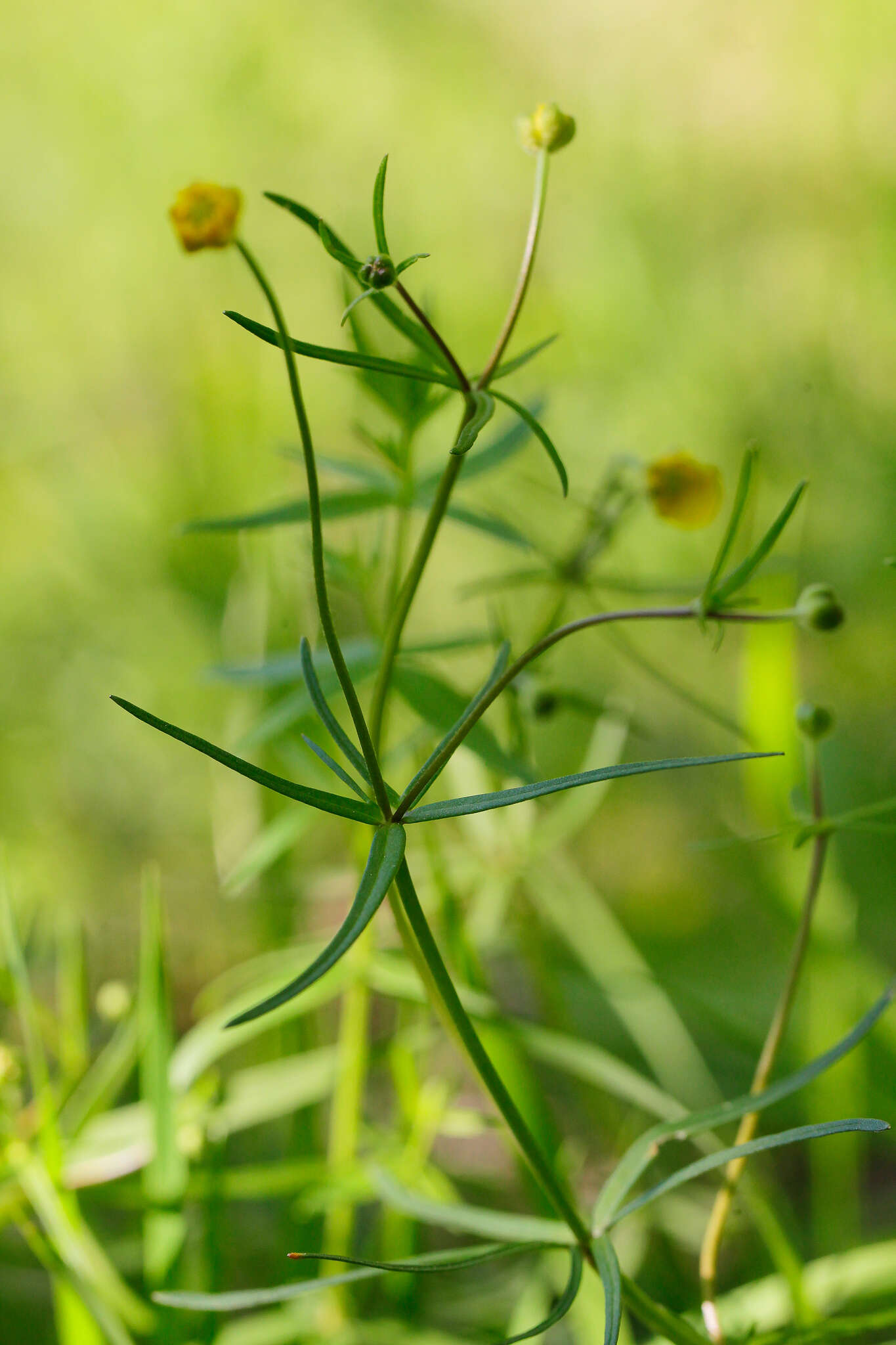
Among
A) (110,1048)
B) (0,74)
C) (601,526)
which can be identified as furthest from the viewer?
(0,74)

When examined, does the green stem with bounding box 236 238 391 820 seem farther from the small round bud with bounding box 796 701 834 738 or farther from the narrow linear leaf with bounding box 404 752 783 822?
the small round bud with bounding box 796 701 834 738

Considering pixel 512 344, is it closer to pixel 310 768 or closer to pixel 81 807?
pixel 81 807

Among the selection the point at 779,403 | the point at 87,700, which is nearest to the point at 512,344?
the point at 779,403

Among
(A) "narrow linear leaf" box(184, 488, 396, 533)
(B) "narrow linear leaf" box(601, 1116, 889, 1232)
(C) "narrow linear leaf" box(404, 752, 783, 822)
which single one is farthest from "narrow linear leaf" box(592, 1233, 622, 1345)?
(A) "narrow linear leaf" box(184, 488, 396, 533)

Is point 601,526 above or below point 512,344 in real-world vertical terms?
below

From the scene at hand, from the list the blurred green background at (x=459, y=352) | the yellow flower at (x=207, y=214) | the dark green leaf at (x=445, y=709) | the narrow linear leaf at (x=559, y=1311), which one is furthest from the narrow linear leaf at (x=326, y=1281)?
the blurred green background at (x=459, y=352)

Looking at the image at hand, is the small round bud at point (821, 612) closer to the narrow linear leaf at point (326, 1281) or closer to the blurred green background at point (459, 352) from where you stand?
the narrow linear leaf at point (326, 1281)

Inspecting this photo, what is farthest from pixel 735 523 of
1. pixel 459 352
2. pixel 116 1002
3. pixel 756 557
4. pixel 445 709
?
pixel 459 352
